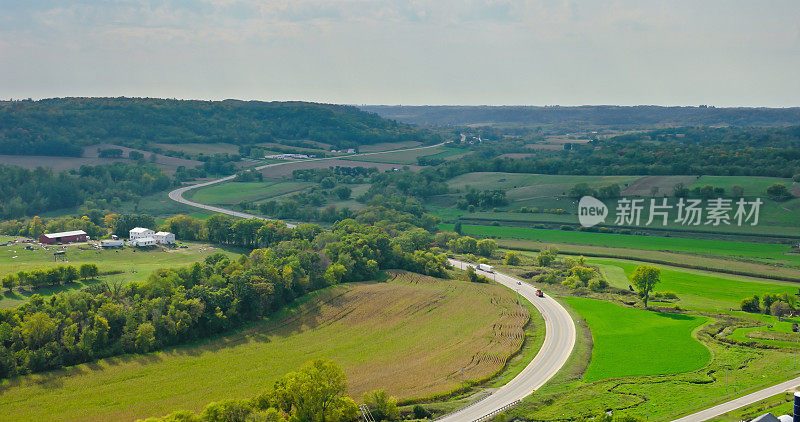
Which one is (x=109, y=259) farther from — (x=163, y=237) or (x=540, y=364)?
(x=540, y=364)

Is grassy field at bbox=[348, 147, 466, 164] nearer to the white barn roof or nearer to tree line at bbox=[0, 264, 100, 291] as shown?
the white barn roof

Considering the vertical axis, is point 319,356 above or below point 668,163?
below

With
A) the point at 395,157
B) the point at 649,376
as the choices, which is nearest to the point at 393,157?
the point at 395,157

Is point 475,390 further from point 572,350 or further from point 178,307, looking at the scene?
point 178,307

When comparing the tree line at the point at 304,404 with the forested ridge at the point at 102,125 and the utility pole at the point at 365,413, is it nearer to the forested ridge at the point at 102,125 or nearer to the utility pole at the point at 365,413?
the utility pole at the point at 365,413

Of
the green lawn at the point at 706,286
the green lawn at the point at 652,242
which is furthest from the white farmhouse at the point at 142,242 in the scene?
the green lawn at the point at 706,286

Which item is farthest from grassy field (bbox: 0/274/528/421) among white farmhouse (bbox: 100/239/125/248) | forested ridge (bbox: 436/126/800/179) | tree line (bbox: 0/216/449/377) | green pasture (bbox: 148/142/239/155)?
green pasture (bbox: 148/142/239/155)
